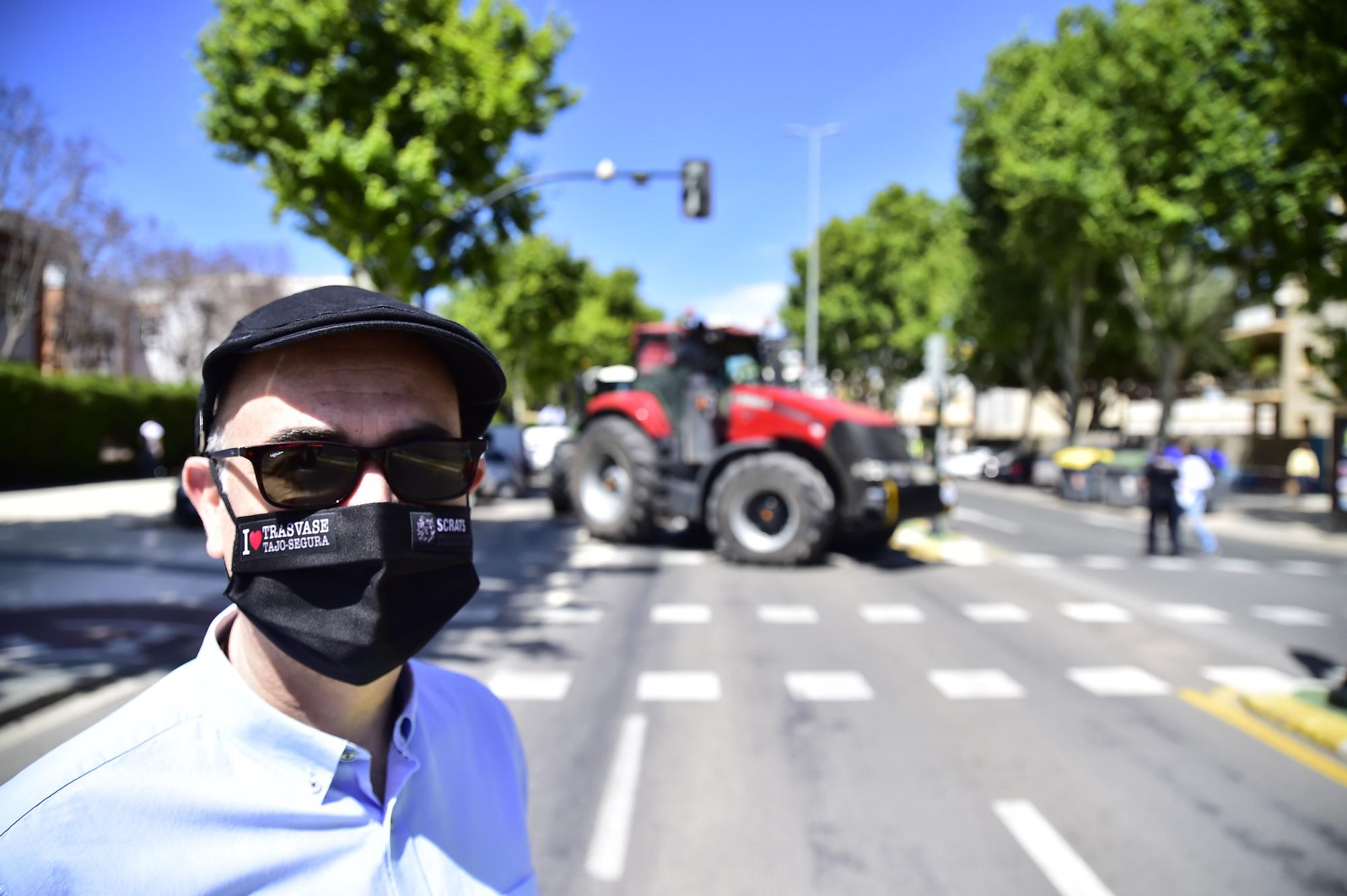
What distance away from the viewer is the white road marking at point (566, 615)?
285 inches

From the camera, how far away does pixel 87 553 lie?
10031 millimetres

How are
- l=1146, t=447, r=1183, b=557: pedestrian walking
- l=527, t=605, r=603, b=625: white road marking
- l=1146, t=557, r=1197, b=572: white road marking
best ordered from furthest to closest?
1. l=1146, t=447, r=1183, b=557: pedestrian walking
2. l=1146, t=557, r=1197, b=572: white road marking
3. l=527, t=605, r=603, b=625: white road marking

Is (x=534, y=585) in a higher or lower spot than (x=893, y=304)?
lower

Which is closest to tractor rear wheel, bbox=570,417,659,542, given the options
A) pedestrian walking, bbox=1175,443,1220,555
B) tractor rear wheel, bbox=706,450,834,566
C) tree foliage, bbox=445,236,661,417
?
tractor rear wheel, bbox=706,450,834,566

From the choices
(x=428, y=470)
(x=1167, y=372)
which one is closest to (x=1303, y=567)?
(x=1167, y=372)

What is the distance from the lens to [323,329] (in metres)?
1.13

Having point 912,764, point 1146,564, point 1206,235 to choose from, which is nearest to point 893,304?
point 1206,235

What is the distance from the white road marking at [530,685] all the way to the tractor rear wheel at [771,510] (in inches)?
185

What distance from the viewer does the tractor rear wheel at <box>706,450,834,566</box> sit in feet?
31.5

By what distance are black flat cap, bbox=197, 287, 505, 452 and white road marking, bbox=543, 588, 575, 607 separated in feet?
22.5

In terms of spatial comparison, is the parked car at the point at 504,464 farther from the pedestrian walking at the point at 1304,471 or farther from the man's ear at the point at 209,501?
the pedestrian walking at the point at 1304,471

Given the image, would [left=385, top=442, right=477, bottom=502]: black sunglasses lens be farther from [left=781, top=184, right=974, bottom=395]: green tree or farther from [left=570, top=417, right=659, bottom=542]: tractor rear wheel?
[left=781, top=184, right=974, bottom=395]: green tree

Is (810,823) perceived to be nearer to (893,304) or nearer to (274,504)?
(274,504)

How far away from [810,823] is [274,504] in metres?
2.93
